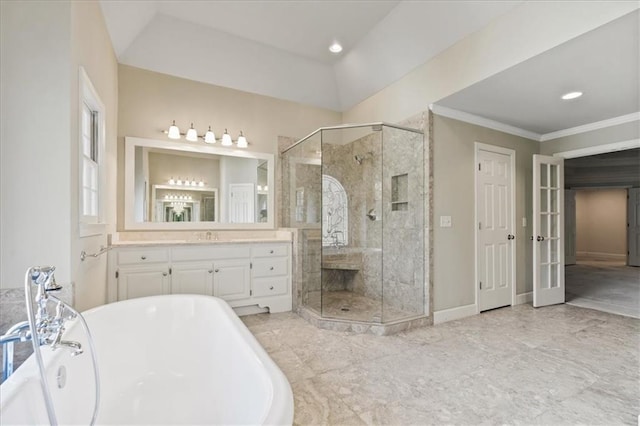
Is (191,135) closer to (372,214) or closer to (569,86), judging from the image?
(372,214)

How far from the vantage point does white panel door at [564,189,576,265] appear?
7.55 m

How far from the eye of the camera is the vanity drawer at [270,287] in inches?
137

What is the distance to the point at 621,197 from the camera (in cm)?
827

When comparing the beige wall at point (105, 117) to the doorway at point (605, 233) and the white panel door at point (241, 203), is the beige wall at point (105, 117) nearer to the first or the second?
the white panel door at point (241, 203)

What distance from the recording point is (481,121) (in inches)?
142

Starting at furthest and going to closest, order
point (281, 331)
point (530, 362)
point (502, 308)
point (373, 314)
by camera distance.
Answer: point (502, 308) < point (373, 314) < point (281, 331) < point (530, 362)

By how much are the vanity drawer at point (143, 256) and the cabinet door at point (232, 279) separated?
0.53 meters

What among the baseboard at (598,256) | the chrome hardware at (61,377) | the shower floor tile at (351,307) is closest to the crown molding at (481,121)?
the shower floor tile at (351,307)

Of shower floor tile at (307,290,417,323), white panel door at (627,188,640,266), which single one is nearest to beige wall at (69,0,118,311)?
shower floor tile at (307,290,417,323)

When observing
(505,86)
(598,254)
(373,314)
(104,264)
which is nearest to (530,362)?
(373,314)

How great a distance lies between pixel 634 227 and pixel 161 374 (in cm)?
1057

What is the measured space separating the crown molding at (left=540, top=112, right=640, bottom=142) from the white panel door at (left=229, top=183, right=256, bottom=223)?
4.22 m

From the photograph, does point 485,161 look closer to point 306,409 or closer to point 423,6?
point 423,6

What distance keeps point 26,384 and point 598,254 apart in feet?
38.9
